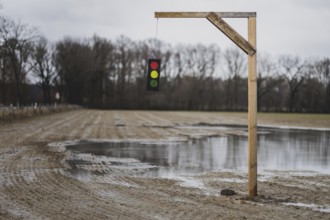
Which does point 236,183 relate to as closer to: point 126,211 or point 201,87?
point 126,211

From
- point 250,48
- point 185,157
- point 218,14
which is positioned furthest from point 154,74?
point 185,157

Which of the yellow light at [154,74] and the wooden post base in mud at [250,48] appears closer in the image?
the wooden post base in mud at [250,48]

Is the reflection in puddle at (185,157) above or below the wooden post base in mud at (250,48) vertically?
below

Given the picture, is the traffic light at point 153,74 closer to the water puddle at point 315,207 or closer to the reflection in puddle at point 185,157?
the reflection in puddle at point 185,157

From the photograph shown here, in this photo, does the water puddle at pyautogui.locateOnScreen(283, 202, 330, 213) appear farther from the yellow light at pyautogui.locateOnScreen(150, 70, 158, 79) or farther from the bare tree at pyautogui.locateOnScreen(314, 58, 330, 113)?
the bare tree at pyautogui.locateOnScreen(314, 58, 330, 113)

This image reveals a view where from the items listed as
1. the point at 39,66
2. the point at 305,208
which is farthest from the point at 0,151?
the point at 39,66

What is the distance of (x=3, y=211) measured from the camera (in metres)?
8.48

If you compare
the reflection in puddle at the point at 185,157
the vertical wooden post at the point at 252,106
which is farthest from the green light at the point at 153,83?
the reflection in puddle at the point at 185,157

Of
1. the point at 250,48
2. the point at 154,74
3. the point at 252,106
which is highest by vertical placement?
the point at 250,48

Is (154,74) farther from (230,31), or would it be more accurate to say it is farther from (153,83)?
(230,31)

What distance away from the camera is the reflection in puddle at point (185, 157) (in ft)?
50.5

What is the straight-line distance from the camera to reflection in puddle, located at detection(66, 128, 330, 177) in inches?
606

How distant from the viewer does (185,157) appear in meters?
18.6

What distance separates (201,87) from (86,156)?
10162 centimetres
